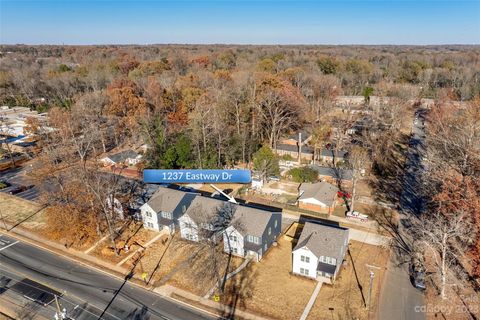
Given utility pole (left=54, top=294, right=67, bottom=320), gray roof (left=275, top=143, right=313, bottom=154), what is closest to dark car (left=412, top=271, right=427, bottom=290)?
utility pole (left=54, top=294, right=67, bottom=320)

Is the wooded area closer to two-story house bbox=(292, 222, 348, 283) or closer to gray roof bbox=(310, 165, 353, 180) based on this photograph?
gray roof bbox=(310, 165, 353, 180)

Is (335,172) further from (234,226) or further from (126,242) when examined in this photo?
(126,242)

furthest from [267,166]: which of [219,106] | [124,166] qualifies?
[124,166]

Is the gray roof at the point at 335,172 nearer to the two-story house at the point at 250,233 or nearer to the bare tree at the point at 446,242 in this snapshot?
the bare tree at the point at 446,242

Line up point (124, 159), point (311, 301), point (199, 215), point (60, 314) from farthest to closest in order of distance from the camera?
1. point (124, 159)
2. point (199, 215)
3. point (311, 301)
4. point (60, 314)

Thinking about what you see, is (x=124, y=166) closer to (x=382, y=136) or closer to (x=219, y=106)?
(x=219, y=106)

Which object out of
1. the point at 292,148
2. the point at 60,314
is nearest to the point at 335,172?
the point at 292,148

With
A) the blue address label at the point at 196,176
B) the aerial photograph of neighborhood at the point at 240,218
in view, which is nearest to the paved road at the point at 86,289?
the aerial photograph of neighborhood at the point at 240,218
